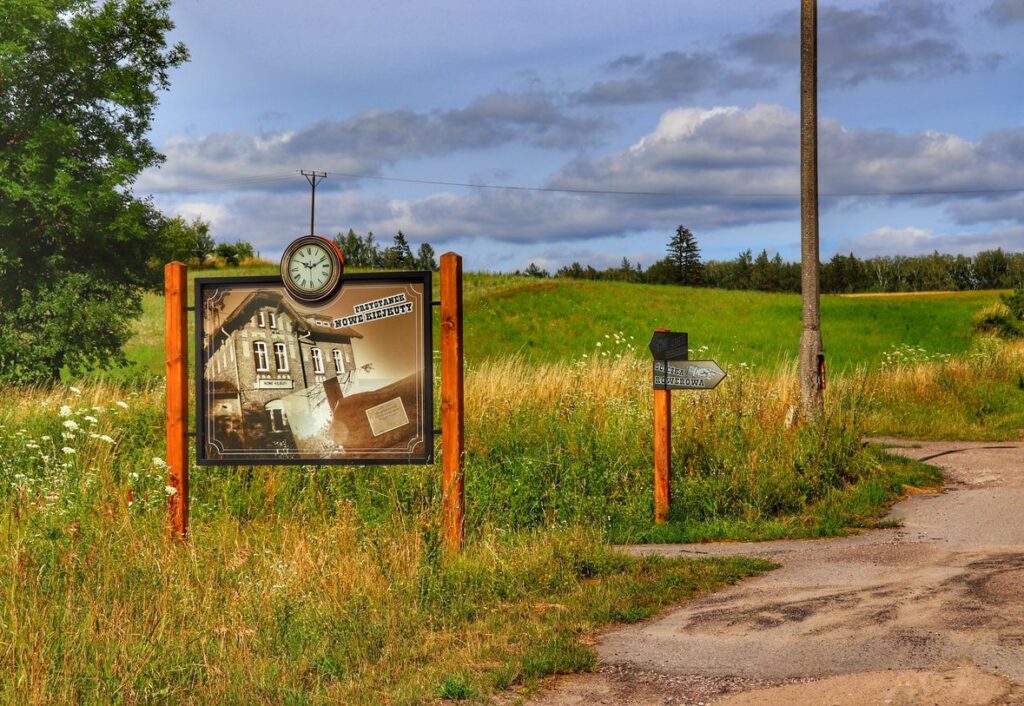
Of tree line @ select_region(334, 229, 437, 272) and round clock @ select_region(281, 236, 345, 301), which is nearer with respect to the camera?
round clock @ select_region(281, 236, 345, 301)

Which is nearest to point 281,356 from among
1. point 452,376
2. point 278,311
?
point 278,311

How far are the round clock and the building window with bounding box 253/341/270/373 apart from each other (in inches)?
22.7

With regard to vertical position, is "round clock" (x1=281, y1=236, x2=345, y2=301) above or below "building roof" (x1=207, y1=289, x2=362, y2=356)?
above

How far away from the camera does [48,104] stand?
94.6 feet

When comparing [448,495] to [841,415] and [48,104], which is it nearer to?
[841,415]

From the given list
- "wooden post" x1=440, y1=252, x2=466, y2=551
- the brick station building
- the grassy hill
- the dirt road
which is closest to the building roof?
the brick station building

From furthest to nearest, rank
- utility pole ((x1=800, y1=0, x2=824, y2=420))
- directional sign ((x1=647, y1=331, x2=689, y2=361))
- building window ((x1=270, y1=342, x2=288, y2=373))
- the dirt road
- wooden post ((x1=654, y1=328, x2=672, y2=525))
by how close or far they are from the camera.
Result: utility pole ((x1=800, y1=0, x2=824, y2=420))
directional sign ((x1=647, y1=331, x2=689, y2=361))
wooden post ((x1=654, y1=328, x2=672, y2=525))
building window ((x1=270, y1=342, x2=288, y2=373))
the dirt road

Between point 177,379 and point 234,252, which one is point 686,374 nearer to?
point 177,379

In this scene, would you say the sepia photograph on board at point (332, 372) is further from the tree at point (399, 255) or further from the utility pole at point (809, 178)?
the tree at point (399, 255)

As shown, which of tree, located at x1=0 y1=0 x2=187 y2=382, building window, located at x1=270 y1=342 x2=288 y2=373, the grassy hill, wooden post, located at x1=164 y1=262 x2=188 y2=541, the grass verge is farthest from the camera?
the grassy hill

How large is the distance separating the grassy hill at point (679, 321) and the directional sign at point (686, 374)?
31363mm

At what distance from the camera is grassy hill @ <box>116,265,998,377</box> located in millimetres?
49188

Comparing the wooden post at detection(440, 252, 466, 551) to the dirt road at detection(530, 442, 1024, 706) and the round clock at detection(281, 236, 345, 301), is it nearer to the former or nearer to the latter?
the round clock at detection(281, 236, 345, 301)

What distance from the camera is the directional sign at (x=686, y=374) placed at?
10946 millimetres
